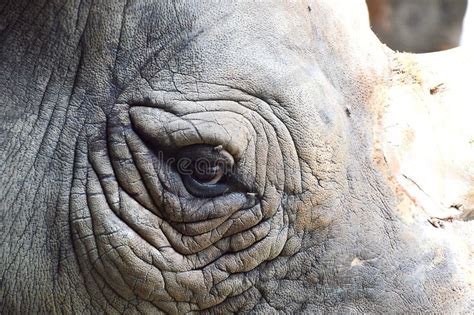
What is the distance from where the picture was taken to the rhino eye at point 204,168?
7.64 feet

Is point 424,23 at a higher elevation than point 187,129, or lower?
higher

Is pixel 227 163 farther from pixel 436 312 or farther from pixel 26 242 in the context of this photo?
pixel 436 312

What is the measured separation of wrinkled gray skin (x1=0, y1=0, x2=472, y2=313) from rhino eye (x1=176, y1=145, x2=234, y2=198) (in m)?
0.02

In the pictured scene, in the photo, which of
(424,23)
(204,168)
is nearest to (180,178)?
(204,168)

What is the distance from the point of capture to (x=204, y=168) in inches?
92.1

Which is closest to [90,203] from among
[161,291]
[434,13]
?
[161,291]

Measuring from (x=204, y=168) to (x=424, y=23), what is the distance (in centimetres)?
613

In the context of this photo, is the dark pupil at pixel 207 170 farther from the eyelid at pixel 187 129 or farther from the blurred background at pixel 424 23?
the blurred background at pixel 424 23

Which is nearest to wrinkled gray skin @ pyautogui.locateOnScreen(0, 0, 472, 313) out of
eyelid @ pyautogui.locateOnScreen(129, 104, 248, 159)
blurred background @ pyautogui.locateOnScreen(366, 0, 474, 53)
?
eyelid @ pyautogui.locateOnScreen(129, 104, 248, 159)

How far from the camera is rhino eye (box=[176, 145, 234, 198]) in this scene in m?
2.33

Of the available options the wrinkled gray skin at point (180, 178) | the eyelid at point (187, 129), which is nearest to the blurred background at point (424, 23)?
the wrinkled gray skin at point (180, 178)

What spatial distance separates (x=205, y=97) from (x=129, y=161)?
10.7 inches

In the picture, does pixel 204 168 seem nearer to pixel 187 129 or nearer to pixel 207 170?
pixel 207 170

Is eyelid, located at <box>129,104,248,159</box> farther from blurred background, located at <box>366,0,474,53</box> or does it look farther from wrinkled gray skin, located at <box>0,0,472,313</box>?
blurred background, located at <box>366,0,474,53</box>
